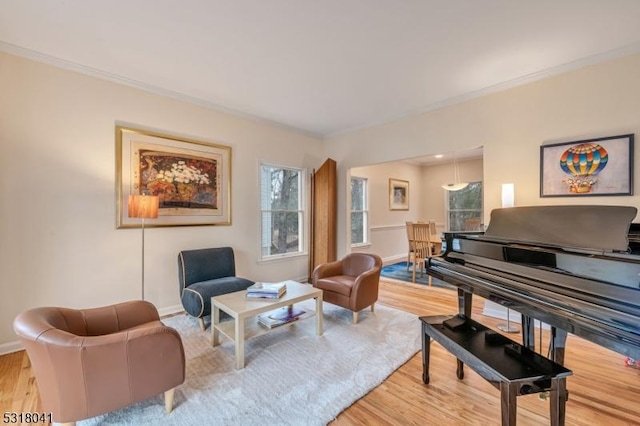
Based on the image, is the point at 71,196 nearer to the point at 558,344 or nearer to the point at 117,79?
the point at 117,79

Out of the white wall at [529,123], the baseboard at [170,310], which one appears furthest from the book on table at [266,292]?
the white wall at [529,123]

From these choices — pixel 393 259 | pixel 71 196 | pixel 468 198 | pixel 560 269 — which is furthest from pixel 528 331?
pixel 468 198

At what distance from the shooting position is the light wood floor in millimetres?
1675

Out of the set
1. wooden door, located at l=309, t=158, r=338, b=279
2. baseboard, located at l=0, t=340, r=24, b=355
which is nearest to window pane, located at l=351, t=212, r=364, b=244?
wooden door, located at l=309, t=158, r=338, b=279

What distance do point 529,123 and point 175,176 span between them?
421 cm

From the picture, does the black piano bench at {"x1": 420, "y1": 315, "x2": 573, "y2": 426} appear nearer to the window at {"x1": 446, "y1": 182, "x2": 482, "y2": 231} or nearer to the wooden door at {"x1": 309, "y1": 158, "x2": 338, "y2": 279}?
the wooden door at {"x1": 309, "y1": 158, "x2": 338, "y2": 279}

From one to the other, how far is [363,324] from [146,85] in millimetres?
3714

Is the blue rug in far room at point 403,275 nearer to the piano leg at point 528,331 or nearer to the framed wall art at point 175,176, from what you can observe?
the piano leg at point 528,331

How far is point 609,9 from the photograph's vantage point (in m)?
2.01

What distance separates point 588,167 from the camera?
8.86ft

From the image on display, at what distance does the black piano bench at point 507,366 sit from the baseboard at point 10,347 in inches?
144

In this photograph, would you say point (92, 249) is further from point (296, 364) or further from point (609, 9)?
point (609, 9)

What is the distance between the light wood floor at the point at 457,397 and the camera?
65.9 inches

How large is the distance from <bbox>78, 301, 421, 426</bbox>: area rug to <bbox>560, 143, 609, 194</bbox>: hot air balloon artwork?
2182 mm
